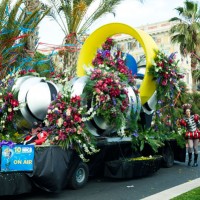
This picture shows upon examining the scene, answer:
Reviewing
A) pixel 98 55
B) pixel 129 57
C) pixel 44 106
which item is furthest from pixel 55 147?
pixel 129 57

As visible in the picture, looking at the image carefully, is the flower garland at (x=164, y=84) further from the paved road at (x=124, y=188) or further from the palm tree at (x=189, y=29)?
the palm tree at (x=189, y=29)

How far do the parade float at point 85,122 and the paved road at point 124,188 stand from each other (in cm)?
21

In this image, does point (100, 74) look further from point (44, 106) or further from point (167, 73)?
point (167, 73)

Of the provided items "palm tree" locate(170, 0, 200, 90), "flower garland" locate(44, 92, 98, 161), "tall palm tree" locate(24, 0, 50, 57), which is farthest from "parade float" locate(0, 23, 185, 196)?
"palm tree" locate(170, 0, 200, 90)

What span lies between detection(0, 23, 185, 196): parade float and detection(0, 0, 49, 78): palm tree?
1.91 metres

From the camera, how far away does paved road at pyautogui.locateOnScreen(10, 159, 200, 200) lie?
6918 mm

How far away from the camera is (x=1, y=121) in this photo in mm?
7746

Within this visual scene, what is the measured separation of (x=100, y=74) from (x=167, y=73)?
210 cm

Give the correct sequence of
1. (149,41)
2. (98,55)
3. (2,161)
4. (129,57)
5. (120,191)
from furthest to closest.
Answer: (129,57) < (149,41) < (98,55) < (120,191) < (2,161)

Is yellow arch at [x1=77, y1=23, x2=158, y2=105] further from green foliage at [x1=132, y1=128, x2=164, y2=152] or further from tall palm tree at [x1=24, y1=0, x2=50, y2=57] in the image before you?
tall palm tree at [x1=24, y1=0, x2=50, y2=57]

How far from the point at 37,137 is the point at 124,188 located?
6.93 ft

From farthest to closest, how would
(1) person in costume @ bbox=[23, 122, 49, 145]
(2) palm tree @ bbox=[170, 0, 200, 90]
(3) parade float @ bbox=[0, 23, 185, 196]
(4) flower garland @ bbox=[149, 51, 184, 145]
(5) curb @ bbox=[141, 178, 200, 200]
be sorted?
(2) palm tree @ bbox=[170, 0, 200, 90]
(4) flower garland @ bbox=[149, 51, 184, 145]
(1) person in costume @ bbox=[23, 122, 49, 145]
(3) parade float @ bbox=[0, 23, 185, 196]
(5) curb @ bbox=[141, 178, 200, 200]

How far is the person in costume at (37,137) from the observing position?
7.03 meters

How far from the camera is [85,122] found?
24.5 feet
